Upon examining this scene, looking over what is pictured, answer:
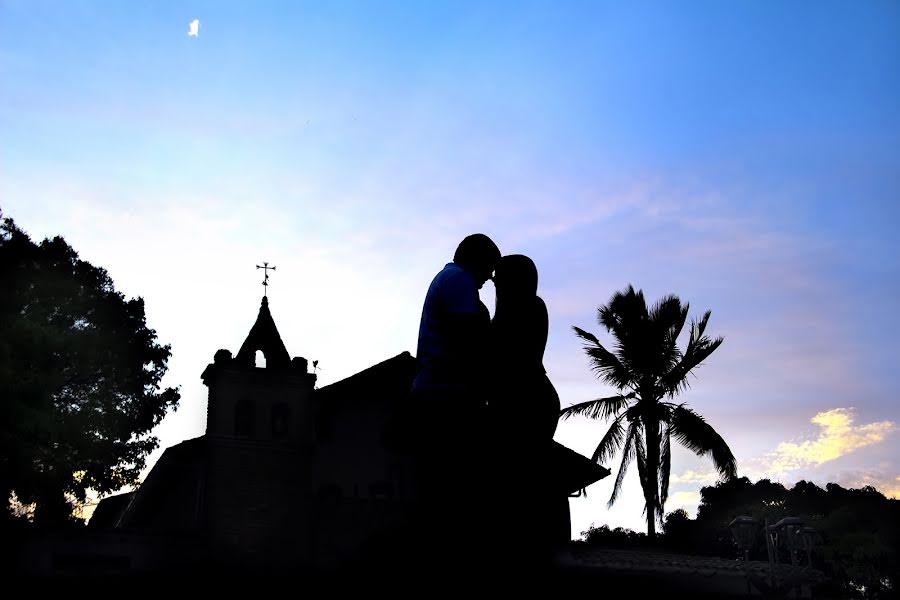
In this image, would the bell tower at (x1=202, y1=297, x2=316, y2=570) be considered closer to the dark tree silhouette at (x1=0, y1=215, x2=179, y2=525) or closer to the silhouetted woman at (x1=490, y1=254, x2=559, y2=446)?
the dark tree silhouette at (x1=0, y1=215, x2=179, y2=525)

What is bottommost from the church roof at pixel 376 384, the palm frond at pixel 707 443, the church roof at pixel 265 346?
the palm frond at pixel 707 443

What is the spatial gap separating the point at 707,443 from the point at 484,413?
96.9 feet

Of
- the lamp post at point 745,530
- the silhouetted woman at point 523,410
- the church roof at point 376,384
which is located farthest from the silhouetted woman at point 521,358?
the church roof at point 376,384

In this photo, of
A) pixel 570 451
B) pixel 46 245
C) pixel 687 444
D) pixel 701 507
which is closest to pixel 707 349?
pixel 687 444

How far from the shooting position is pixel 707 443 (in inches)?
1238

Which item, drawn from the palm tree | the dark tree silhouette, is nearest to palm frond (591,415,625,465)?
the palm tree

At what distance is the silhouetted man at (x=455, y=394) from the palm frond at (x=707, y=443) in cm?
2914

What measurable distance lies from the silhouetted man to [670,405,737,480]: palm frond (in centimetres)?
2914

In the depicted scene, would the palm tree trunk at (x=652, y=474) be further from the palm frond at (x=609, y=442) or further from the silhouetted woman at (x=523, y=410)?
the silhouetted woman at (x=523, y=410)

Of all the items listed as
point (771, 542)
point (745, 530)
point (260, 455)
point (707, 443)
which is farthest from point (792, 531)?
point (260, 455)

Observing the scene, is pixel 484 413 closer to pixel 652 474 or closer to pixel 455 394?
pixel 455 394

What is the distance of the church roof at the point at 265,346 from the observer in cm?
2998

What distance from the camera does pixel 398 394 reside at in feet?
96.8

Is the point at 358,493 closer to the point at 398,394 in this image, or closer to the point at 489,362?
the point at 398,394
